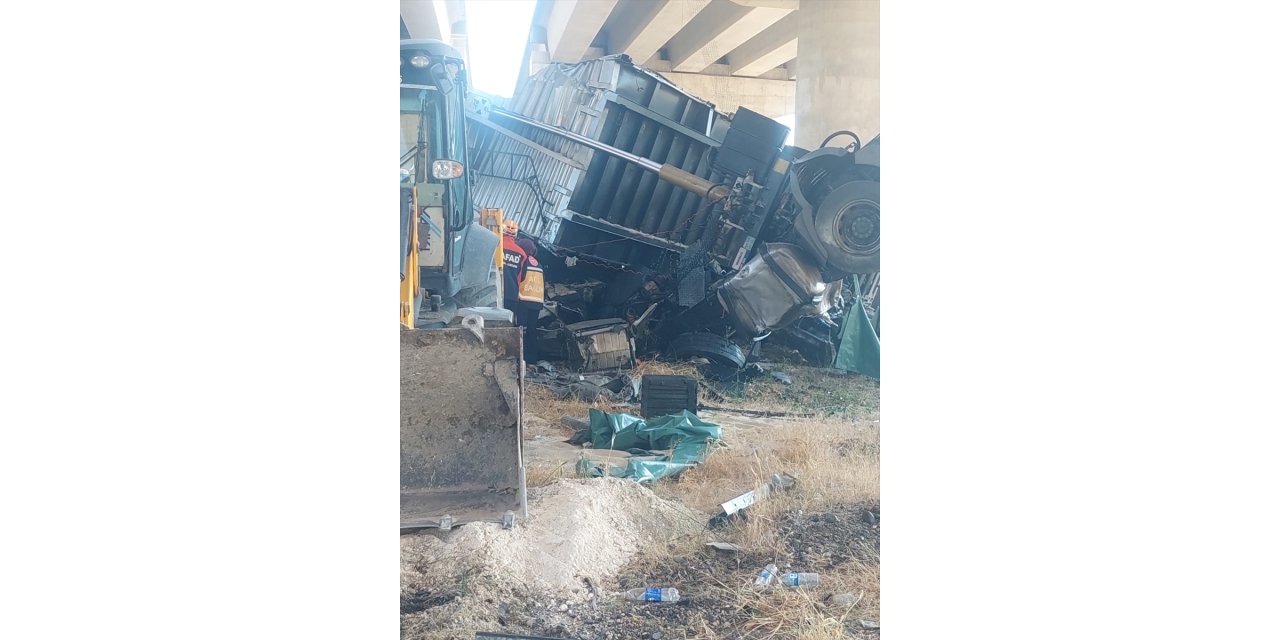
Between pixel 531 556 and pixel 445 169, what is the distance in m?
2.13

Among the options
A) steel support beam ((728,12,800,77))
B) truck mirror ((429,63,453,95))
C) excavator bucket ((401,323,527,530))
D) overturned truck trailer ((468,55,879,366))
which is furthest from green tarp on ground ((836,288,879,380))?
steel support beam ((728,12,800,77))

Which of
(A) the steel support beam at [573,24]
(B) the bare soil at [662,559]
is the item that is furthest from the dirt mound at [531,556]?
(A) the steel support beam at [573,24]

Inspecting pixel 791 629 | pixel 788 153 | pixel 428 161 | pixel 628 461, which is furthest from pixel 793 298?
pixel 791 629

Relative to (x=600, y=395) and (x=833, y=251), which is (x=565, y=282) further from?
(x=833, y=251)

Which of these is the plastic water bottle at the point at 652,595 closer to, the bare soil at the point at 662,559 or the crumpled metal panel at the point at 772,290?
the bare soil at the point at 662,559

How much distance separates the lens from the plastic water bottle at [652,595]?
313 cm

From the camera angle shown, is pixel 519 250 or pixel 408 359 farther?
pixel 519 250

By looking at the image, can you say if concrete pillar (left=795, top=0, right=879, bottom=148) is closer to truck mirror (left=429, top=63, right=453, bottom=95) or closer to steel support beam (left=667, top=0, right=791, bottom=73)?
steel support beam (left=667, top=0, right=791, bottom=73)

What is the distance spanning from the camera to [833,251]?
6.59m

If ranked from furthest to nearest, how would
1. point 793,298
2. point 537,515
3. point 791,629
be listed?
point 793,298
point 537,515
point 791,629

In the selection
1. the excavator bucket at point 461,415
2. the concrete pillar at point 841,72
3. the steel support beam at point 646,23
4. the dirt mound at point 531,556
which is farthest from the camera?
the steel support beam at point 646,23

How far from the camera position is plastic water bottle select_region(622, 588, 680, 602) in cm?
313

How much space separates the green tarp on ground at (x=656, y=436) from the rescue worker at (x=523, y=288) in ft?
6.23
